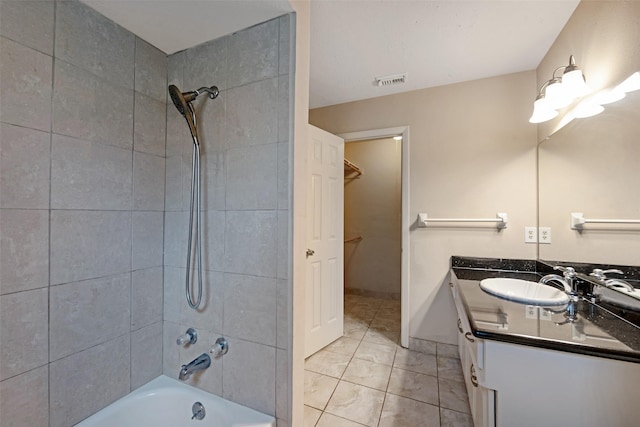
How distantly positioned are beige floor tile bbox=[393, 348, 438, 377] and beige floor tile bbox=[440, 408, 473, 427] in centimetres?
38

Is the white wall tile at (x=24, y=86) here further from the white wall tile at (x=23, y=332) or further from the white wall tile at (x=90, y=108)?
the white wall tile at (x=23, y=332)

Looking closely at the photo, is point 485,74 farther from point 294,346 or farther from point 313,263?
point 294,346

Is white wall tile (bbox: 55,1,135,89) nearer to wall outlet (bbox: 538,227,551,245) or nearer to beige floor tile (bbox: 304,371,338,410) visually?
beige floor tile (bbox: 304,371,338,410)

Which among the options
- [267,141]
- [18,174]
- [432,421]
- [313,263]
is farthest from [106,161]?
[432,421]

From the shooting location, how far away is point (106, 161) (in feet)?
3.90

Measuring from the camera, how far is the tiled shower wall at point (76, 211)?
3.03 feet

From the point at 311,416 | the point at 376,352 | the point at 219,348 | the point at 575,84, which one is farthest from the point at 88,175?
the point at 575,84

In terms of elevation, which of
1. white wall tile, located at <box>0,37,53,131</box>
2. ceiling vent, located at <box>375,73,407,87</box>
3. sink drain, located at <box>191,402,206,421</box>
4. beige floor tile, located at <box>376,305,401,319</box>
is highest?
ceiling vent, located at <box>375,73,407,87</box>

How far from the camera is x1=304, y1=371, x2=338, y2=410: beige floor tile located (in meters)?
1.67

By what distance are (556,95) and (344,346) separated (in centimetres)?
243

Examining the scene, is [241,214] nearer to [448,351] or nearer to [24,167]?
[24,167]

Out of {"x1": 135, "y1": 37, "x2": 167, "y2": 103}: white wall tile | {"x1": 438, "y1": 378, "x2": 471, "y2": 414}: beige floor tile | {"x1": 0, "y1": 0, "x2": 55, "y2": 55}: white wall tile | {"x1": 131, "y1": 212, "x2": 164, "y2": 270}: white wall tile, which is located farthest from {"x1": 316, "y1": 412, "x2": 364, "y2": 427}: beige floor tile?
{"x1": 0, "y1": 0, "x2": 55, "y2": 55}: white wall tile

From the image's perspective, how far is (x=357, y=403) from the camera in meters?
1.65

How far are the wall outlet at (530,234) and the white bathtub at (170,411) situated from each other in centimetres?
214
